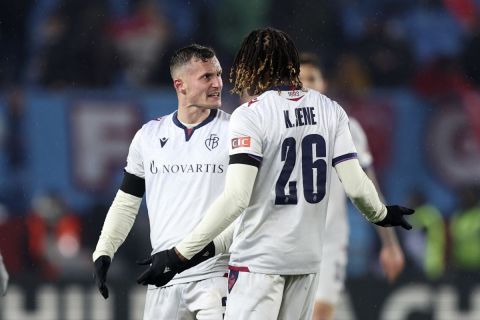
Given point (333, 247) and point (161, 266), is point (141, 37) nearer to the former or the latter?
point (333, 247)

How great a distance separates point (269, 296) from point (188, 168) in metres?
0.94

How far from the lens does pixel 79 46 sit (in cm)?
1295

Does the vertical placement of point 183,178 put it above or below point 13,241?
above

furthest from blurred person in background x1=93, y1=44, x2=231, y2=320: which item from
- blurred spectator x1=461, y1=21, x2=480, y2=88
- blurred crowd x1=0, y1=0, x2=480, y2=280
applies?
blurred spectator x1=461, y1=21, x2=480, y2=88

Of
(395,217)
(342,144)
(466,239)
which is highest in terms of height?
(342,144)

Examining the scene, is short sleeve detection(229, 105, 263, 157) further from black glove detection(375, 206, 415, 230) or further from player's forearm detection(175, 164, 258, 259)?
black glove detection(375, 206, 415, 230)

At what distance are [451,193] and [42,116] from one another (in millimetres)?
4506

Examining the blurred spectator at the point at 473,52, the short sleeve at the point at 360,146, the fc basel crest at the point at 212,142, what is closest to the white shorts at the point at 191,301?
the fc basel crest at the point at 212,142

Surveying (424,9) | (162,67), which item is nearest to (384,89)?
(424,9)

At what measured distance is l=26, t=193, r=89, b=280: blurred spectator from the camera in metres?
11.4

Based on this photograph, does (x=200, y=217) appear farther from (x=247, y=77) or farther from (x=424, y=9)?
(x=424, y=9)

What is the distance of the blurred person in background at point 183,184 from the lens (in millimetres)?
5281

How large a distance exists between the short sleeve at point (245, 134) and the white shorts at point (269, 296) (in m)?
0.52

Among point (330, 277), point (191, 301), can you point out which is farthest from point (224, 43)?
point (191, 301)
